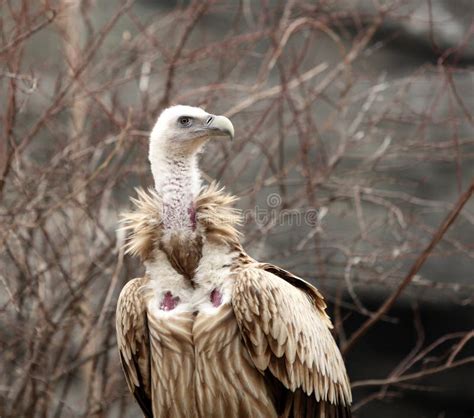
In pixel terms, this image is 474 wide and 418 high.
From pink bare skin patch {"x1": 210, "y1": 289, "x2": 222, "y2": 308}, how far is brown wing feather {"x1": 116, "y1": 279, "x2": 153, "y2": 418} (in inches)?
11.6

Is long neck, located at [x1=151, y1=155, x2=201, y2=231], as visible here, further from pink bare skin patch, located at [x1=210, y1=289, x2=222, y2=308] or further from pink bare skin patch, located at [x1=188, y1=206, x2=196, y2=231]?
pink bare skin patch, located at [x1=210, y1=289, x2=222, y2=308]

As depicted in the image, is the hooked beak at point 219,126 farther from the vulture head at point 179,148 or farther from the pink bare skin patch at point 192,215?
the pink bare skin patch at point 192,215

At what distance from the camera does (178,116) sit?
3.71 m

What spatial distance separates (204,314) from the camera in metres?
3.51

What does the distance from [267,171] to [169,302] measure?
4.96 metres

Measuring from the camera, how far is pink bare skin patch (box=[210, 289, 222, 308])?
11.6ft

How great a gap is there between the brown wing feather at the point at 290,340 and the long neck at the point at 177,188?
0.32m

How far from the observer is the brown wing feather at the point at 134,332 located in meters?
3.64

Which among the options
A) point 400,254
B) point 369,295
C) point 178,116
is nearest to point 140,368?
point 178,116

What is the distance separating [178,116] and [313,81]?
17.2 feet

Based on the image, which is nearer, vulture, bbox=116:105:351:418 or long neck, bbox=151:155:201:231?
vulture, bbox=116:105:351:418
